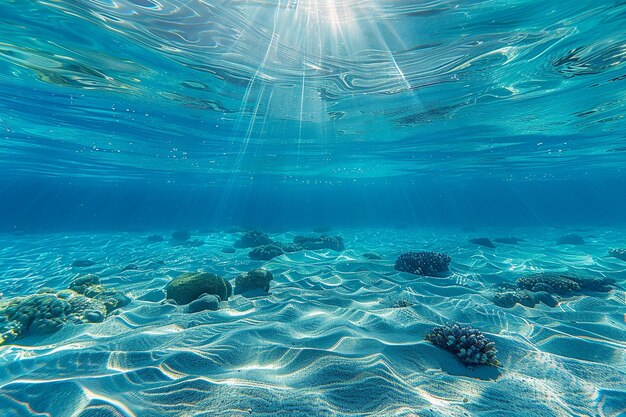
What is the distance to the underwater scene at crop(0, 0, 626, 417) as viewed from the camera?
3.70m

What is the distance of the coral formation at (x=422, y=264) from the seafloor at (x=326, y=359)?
1.69m

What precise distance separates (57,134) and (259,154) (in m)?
14.3

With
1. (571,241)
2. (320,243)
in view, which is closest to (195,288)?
(320,243)

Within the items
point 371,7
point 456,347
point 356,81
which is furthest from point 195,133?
point 456,347

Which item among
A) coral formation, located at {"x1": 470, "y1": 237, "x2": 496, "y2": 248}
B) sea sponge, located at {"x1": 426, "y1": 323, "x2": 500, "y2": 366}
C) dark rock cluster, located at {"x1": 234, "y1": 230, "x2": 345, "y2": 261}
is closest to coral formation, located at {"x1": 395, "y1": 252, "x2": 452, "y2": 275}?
sea sponge, located at {"x1": 426, "y1": 323, "x2": 500, "y2": 366}

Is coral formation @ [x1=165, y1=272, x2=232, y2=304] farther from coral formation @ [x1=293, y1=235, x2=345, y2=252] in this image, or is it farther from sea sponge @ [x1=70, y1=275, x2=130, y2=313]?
coral formation @ [x1=293, y1=235, x2=345, y2=252]

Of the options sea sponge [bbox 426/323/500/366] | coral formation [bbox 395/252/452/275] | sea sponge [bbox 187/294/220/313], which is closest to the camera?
sea sponge [bbox 426/323/500/366]

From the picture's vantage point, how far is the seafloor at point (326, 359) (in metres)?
3.32

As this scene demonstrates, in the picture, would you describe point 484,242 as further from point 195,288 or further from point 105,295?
point 105,295

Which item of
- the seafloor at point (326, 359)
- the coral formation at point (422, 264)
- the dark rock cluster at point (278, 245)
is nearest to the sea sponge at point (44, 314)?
the seafloor at point (326, 359)

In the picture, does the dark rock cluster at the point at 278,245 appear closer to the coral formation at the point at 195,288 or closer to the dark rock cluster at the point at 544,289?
the coral formation at the point at 195,288

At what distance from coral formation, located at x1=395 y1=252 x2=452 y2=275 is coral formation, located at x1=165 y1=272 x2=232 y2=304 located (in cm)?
675

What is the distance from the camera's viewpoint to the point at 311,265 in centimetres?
1285

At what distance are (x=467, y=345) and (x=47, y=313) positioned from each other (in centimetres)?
862
